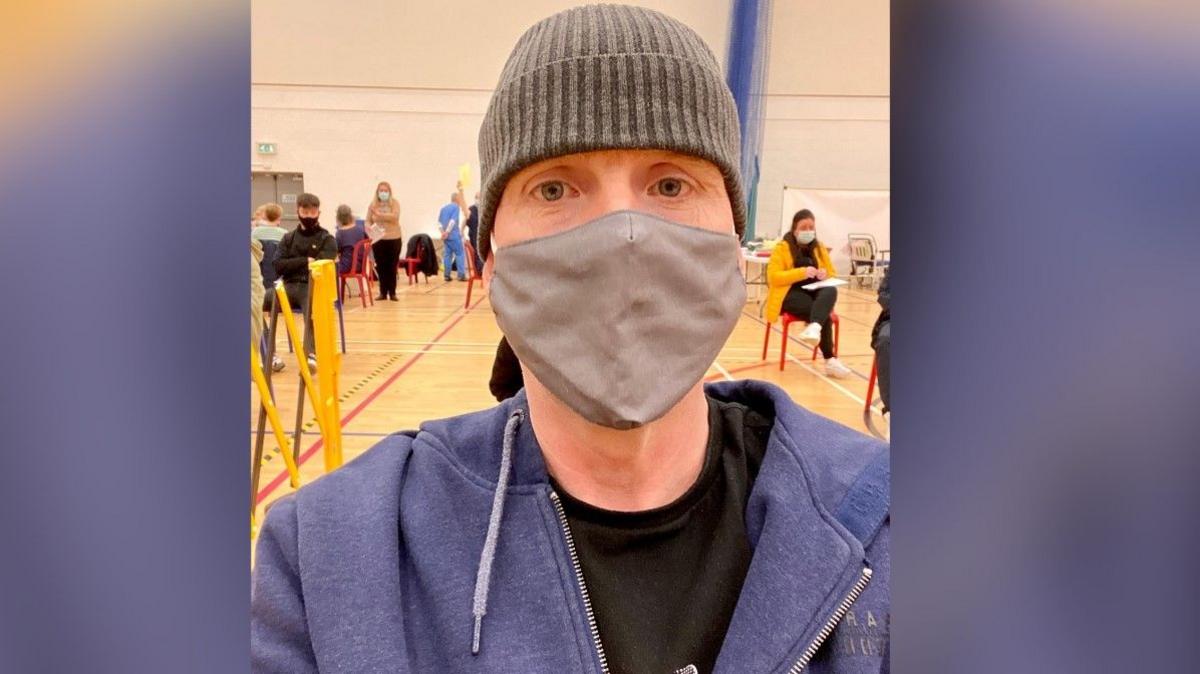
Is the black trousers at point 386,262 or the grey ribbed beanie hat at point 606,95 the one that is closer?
the grey ribbed beanie hat at point 606,95

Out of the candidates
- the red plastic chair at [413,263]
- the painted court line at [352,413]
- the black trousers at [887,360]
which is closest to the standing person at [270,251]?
the painted court line at [352,413]

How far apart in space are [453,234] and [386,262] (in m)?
3.31

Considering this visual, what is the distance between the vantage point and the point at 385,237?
951 cm

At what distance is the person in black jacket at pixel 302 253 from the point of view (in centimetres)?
363

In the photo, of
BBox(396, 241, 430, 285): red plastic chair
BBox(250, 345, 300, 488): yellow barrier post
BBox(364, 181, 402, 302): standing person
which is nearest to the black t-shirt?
BBox(250, 345, 300, 488): yellow barrier post

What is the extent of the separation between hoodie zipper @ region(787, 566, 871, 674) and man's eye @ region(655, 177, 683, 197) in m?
0.47

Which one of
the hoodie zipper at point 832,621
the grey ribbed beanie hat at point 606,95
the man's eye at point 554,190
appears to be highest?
the grey ribbed beanie hat at point 606,95

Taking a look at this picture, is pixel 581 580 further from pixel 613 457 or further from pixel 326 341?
pixel 326 341

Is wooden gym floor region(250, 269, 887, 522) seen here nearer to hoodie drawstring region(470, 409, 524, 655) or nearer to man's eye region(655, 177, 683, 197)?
man's eye region(655, 177, 683, 197)

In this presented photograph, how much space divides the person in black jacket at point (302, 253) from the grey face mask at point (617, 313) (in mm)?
2860

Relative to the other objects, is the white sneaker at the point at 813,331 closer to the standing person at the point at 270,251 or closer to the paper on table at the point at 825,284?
the paper on table at the point at 825,284

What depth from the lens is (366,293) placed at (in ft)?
33.1

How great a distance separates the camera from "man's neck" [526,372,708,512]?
0.89 metres
